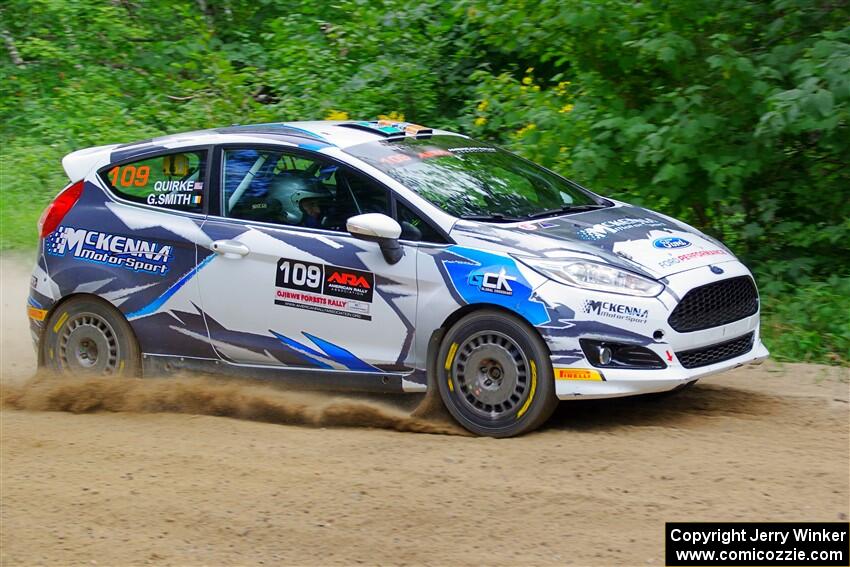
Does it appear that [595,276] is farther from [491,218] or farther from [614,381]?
[491,218]

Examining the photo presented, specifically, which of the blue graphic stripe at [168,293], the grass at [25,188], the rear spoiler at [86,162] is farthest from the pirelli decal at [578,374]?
the grass at [25,188]

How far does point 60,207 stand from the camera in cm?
783

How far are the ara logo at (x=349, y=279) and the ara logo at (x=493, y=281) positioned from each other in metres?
0.66

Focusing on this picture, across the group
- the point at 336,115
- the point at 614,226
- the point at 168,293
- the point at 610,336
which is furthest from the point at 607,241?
the point at 336,115

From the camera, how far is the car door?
21.9ft

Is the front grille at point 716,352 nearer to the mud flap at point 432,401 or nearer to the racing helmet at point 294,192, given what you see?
the mud flap at point 432,401

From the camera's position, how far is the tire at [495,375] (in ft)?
20.4

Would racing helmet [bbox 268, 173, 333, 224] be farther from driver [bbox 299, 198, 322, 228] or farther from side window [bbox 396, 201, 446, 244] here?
side window [bbox 396, 201, 446, 244]

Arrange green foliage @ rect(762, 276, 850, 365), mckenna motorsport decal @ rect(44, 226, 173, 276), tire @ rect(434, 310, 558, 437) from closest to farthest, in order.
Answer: tire @ rect(434, 310, 558, 437) < mckenna motorsport decal @ rect(44, 226, 173, 276) < green foliage @ rect(762, 276, 850, 365)

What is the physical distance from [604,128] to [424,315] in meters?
3.48

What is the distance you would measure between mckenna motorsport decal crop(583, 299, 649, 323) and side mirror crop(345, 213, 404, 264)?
1.12 metres

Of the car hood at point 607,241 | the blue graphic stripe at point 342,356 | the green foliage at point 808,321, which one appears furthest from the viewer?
the green foliage at point 808,321

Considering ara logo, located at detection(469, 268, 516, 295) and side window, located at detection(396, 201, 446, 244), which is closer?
ara logo, located at detection(469, 268, 516, 295)

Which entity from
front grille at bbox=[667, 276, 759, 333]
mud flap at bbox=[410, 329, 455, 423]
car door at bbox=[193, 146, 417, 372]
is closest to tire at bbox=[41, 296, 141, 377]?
car door at bbox=[193, 146, 417, 372]
